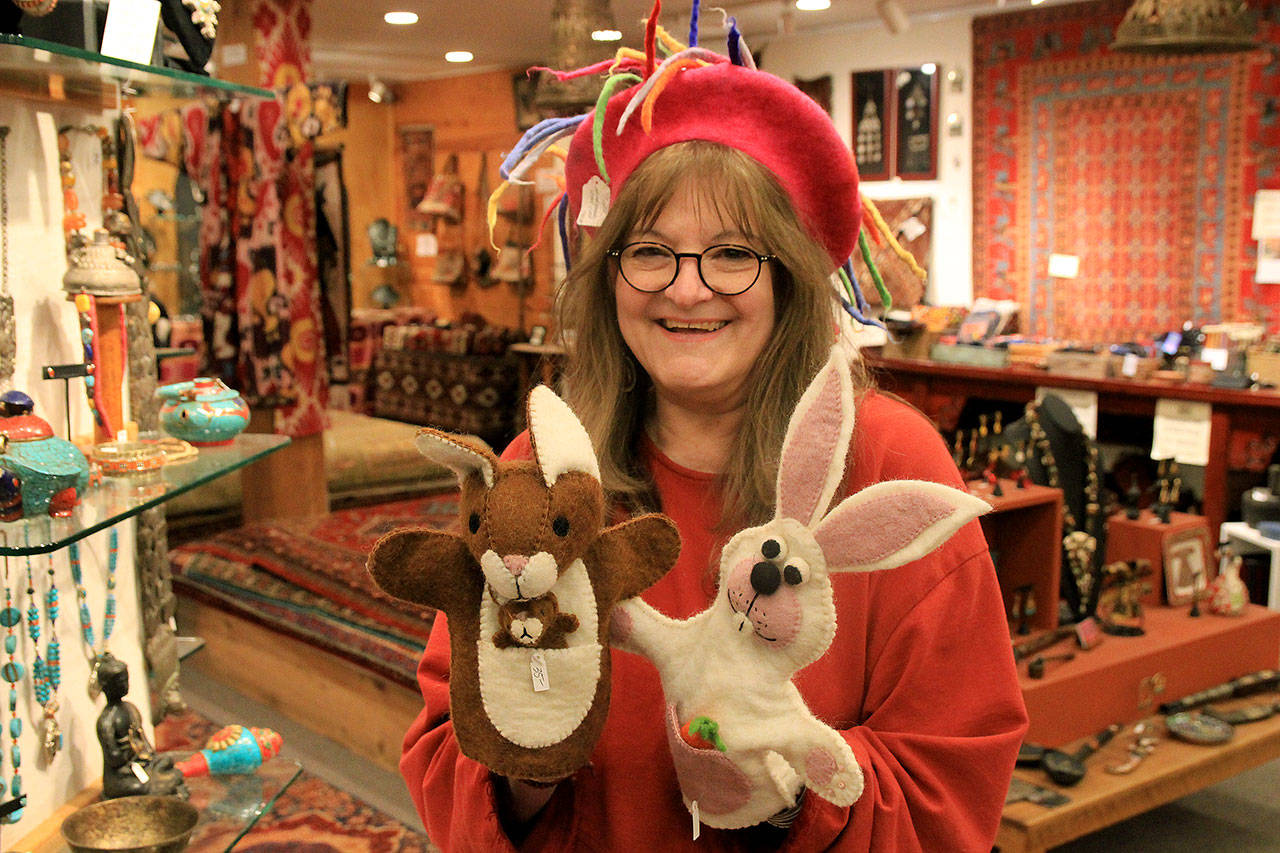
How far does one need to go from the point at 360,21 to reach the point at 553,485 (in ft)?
19.7

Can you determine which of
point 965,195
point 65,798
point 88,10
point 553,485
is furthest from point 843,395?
point 965,195

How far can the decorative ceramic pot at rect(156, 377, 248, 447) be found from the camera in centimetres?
172

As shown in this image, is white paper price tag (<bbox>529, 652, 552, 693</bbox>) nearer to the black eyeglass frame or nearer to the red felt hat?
the black eyeglass frame

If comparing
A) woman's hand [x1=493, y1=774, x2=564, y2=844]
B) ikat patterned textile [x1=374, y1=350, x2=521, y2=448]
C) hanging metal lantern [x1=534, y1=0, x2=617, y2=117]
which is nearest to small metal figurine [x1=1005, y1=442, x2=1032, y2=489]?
hanging metal lantern [x1=534, y1=0, x2=617, y2=117]

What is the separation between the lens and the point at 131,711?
1.57 m

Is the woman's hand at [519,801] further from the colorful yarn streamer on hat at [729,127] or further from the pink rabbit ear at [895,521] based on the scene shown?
the colorful yarn streamer on hat at [729,127]

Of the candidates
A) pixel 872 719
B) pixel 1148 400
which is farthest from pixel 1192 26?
pixel 872 719

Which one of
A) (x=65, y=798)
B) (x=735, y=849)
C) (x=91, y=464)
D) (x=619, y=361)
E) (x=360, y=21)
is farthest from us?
(x=360, y=21)

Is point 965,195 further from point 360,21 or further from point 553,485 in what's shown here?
point 553,485

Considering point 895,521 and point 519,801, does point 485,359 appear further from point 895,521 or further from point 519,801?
point 895,521

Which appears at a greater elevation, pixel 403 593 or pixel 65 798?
pixel 403 593

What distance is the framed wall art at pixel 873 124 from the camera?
237 inches

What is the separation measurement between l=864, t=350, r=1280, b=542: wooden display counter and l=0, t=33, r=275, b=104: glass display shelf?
2434mm

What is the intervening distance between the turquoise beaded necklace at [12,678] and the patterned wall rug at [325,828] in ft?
3.92
